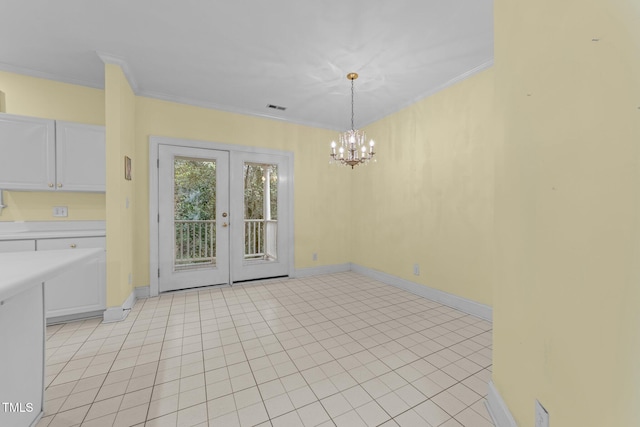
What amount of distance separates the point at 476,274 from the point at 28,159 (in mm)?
4994

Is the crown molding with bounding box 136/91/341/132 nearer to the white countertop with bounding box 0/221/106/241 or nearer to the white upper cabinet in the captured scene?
the white upper cabinet

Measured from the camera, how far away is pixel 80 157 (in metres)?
2.85


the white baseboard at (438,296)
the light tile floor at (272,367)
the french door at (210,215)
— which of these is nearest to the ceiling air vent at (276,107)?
the french door at (210,215)

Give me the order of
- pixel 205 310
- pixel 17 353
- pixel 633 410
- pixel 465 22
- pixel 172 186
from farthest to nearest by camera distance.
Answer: pixel 172 186
pixel 205 310
pixel 465 22
pixel 17 353
pixel 633 410

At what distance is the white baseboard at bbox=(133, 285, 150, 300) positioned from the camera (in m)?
3.37

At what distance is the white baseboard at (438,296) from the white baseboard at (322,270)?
1.67ft

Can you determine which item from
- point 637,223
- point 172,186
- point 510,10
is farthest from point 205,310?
point 510,10

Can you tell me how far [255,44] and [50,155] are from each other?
98.9 inches

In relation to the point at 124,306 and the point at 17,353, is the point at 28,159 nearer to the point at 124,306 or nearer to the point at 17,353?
the point at 124,306

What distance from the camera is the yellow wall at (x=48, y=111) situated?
2.85 metres

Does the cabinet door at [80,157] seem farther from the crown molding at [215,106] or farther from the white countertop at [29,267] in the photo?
the white countertop at [29,267]

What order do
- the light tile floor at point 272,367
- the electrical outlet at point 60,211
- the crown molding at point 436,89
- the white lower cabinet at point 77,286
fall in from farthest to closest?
1. the electrical outlet at point 60,211
2. the crown molding at point 436,89
3. the white lower cabinet at point 77,286
4. the light tile floor at point 272,367

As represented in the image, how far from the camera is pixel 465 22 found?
2.14 meters

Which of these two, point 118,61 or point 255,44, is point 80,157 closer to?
point 118,61
